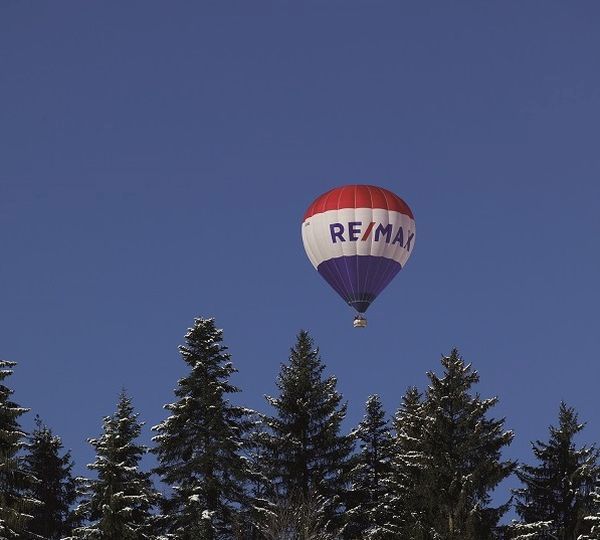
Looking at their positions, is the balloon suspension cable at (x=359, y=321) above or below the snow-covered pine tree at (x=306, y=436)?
above

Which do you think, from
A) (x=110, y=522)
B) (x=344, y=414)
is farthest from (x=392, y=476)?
(x=110, y=522)

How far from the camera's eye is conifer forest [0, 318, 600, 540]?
65.7 meters

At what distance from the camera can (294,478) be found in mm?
70938

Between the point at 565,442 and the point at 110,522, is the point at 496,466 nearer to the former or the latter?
the point at 565,442

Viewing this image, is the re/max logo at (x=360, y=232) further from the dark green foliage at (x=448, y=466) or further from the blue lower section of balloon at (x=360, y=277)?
the dark green foliage at (x=448, y=466)

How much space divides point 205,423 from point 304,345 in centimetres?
677

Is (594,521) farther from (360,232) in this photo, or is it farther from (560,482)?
(360,232)

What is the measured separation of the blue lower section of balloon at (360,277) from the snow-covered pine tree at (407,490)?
18.9 m

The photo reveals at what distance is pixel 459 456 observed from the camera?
221ft

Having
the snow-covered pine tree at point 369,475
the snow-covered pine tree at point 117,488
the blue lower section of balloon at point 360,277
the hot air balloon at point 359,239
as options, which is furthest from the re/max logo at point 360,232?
the snow-covered pine tree at point 117,488

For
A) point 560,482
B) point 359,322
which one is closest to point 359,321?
point 359,322

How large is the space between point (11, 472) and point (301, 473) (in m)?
12.2

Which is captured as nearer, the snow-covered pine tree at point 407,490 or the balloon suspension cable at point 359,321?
the snow-covered pine tree at point 407,490

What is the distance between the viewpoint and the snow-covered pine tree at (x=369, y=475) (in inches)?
2756
